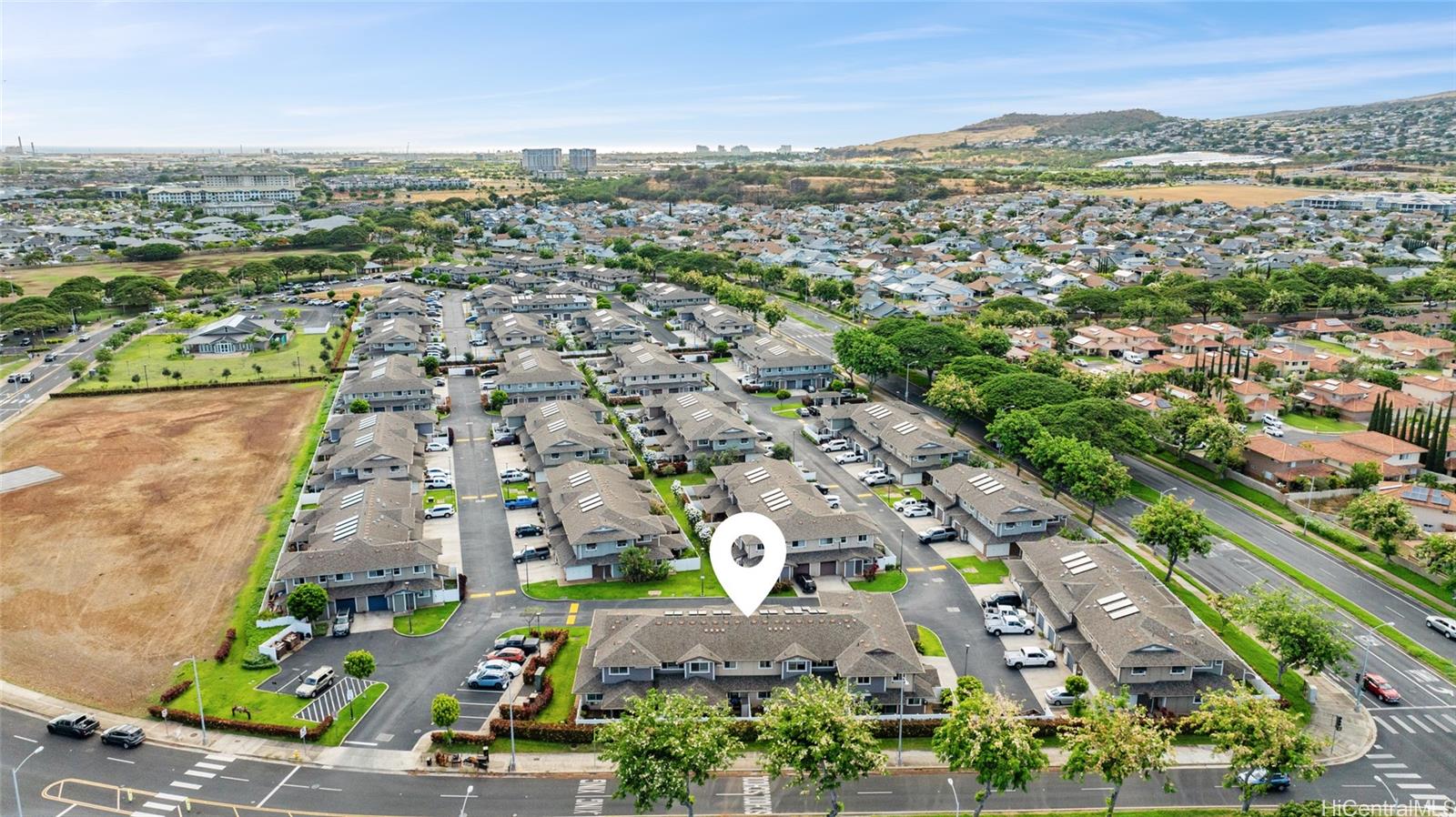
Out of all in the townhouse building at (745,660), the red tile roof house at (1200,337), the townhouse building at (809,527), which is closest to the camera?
the townhouse building at (745,660)

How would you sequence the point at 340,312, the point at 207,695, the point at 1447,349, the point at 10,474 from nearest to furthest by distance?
the point at 207,695 → the point at 10,474 → the point at 1447,349 → the point at 340,312

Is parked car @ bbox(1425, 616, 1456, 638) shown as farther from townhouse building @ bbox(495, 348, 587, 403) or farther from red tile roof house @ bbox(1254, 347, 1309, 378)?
townhouse building @ bbox(495, 348, 587, 403)

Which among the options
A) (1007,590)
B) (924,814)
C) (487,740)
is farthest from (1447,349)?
(487,740)

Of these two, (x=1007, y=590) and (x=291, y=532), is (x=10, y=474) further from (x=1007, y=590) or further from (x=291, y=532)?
(x=1007, y=590)

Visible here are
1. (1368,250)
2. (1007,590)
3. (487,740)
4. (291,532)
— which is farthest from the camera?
(1368,250)

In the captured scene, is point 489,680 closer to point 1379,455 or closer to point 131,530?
point 131,530

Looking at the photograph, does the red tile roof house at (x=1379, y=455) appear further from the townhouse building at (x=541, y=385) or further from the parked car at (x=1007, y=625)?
the townhouse building at (x=541, y=385)

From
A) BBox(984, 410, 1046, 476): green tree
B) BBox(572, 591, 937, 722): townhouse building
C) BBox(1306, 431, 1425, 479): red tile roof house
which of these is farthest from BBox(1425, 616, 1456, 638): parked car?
BBox(572, 591, 937, 722): townhouse building

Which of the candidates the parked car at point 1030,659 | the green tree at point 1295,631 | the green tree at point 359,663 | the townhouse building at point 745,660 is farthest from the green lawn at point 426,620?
the green tree at point 1295,631
